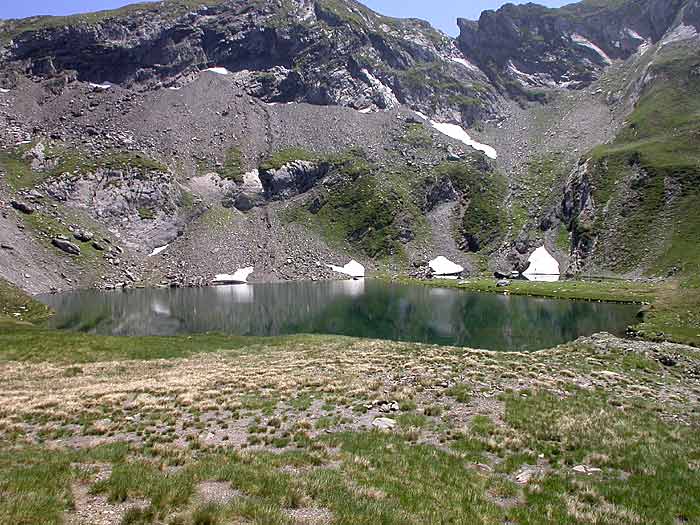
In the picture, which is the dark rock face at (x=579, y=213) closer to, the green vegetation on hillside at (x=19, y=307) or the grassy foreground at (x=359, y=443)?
Answer: the grassy foreground at (x=359, y=443)

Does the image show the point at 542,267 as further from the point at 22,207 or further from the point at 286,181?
the point at 22,207

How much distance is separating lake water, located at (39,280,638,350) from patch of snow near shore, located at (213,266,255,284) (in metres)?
26.3

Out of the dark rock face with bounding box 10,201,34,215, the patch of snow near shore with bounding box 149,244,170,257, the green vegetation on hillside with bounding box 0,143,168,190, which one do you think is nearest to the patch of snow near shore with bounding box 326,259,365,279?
the patch of snow near shore with bounding box 149,244,170,257

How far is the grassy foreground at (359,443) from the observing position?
34.5 feet

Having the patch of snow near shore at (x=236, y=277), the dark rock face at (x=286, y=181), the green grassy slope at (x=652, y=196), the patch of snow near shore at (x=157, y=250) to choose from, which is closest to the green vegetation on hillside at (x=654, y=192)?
the green grassy slope at (x=652, y=196)

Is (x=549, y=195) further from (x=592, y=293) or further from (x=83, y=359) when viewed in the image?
(x=83, y=359)

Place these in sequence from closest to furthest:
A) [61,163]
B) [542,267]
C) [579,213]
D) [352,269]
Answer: [542,267] < [579,213] < [61,163] < [352,269]

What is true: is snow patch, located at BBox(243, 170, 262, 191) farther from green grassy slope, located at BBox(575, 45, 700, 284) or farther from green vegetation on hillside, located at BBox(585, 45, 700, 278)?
green vegetation on hillside, located at BBox(585, 45, 700, 278)

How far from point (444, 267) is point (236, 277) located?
241ft

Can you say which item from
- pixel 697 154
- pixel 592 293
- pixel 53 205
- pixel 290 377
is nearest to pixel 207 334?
pixel 290 377

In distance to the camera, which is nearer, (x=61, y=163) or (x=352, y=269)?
(x=61, y=163)

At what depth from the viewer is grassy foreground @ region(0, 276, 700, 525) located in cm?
1052

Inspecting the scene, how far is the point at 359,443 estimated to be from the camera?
16281mm

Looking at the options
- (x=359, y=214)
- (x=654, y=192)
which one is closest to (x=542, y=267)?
(x=654, y=192)
